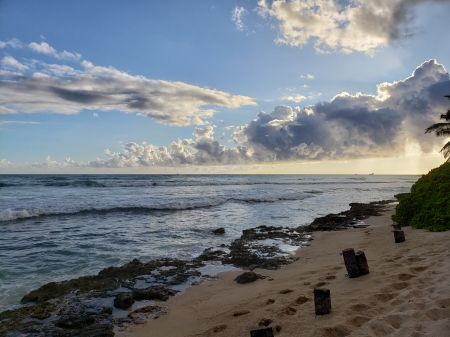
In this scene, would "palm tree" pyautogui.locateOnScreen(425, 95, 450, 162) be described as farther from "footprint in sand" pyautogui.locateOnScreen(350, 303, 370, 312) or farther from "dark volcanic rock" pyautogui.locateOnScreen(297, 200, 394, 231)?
"footprint in sand" pyautogui.locateOnScreen(350, 303, 370, 312)

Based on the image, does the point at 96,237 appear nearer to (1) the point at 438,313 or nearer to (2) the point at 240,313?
(2) the point at 240,313

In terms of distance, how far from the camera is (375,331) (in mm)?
3807

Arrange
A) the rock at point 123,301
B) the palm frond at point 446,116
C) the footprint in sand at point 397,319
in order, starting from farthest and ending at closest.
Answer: the palm frond at point 446,116, the rock at point 123,301, the footprint in sand at point 397,319

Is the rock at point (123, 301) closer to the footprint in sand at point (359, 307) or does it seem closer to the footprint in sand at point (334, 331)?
the footprint in sand at point (334, 331)

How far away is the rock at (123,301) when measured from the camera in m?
6.52

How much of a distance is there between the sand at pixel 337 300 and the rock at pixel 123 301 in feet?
2.41

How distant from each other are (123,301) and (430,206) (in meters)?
10.7

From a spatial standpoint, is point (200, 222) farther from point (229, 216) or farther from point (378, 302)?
point (378, 302)

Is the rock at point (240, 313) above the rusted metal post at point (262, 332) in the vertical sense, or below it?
below

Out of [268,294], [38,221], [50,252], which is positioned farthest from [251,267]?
[38,221]

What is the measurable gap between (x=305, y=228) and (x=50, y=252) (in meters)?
11.3

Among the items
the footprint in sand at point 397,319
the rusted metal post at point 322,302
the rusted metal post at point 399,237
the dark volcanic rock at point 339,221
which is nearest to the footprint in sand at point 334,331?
the rusted metal post at point 322,302

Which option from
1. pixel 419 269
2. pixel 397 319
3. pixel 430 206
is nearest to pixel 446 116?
pixel 430 206

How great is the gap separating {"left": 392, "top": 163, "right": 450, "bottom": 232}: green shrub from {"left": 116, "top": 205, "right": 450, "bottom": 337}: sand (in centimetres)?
123
